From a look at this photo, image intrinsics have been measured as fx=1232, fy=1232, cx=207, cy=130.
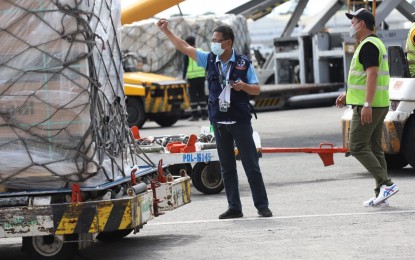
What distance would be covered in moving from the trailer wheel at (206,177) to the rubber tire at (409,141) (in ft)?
7.72

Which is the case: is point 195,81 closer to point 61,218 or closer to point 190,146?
point 190,146

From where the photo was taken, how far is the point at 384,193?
11414 millimetres

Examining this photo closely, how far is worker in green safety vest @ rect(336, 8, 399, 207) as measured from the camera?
11.4m

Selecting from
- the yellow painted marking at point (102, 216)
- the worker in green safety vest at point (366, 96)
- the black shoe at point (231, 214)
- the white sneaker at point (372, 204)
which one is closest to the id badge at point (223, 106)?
the black shoe at point (231, 214)

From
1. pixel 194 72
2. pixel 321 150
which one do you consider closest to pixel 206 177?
pixel 321 150

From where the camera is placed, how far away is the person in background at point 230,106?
10906mm

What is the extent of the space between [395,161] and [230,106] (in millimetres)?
4528

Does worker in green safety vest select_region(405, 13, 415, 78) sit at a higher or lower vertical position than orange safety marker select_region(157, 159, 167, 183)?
higher

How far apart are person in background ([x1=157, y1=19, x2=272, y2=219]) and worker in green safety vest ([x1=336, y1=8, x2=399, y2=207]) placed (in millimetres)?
1116

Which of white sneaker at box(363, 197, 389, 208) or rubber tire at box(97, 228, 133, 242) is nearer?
rubber tire at box(97, 228, 133, 242)

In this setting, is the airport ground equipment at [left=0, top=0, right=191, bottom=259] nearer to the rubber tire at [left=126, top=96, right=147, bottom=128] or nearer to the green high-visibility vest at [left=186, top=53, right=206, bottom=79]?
the rubber tire at [left=126, top=96, right=147, bottom=128]

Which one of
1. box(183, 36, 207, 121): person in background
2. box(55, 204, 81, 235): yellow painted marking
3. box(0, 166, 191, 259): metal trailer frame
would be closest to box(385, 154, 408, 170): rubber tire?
box(0, 166, 191, 259): metal trailer frame

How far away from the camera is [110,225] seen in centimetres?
877

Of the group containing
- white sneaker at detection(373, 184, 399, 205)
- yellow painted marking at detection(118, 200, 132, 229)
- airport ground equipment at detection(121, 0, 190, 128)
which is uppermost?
airport ground equipment at detection(121, 0, 190, 128)
